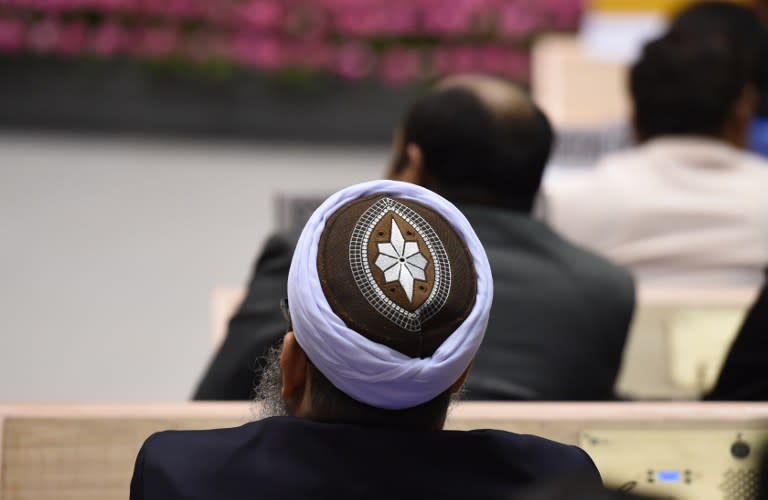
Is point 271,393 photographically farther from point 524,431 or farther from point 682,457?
Result: point 682,457

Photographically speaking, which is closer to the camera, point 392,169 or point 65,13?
point 392,169

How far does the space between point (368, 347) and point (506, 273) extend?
0.75 m

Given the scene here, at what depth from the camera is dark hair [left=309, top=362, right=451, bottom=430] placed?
1184 millimetres

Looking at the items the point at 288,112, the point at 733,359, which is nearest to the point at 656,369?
the point at 733,359

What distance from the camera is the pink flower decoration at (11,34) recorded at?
484 cm

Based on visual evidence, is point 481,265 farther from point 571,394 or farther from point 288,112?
point 288,112

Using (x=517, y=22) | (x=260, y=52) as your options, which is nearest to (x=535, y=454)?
(x=260, y=52)

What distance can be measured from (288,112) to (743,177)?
2.79 meters

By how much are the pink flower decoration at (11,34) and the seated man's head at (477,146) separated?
10.5 feet

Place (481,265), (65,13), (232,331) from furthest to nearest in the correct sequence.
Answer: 1. (65,13)
2. (232,331)
3. (481,265)

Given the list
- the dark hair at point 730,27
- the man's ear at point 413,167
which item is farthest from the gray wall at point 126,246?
the man's ear at point 413,167

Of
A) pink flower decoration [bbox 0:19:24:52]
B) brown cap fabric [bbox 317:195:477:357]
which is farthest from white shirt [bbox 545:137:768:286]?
pink flower decoration [bbox 0:19:24:52]

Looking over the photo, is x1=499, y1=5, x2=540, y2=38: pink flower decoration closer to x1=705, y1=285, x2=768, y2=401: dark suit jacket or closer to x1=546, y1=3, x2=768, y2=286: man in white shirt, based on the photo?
x1=546, y1=3, x2=768, y2=286: man in white shirt

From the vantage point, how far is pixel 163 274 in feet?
13.8
